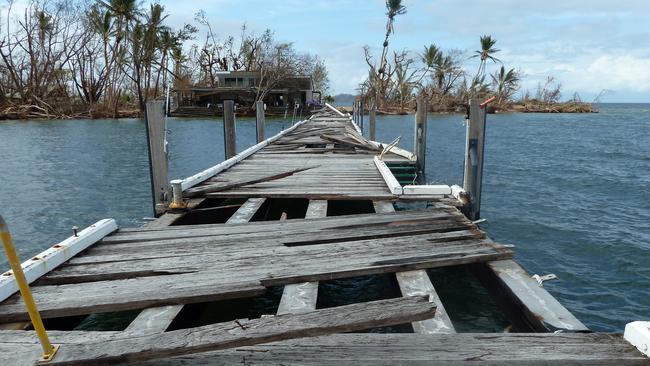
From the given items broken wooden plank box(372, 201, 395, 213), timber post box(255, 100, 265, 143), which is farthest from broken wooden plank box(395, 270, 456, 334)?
timber post box(255, 100, 265, 143)

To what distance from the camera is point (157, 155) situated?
21.7ft

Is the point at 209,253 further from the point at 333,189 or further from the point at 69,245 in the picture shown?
the point at 333,189

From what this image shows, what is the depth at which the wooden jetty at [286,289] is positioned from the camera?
2.55 m

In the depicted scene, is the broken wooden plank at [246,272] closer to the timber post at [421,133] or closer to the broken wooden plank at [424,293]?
the broken wooden plank at [424,293]

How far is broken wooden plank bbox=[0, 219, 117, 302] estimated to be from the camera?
135 inches

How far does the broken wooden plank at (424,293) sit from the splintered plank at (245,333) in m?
0.30

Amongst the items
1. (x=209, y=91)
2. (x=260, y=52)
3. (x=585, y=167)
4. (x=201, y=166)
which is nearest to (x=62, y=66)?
(x=209, y=91)

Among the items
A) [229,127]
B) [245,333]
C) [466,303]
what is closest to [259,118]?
[229,127]

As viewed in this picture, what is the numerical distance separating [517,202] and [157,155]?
929 cm

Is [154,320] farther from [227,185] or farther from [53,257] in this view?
[227,185]

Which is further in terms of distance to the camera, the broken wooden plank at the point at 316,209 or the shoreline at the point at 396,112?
the shoreline at the point at 396,112

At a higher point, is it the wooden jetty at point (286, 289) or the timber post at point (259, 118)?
the timber post at point (259, 118)

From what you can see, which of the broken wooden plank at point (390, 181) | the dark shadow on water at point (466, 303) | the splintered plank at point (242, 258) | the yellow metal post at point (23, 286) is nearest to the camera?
the yellow metal post at point (23, 286)

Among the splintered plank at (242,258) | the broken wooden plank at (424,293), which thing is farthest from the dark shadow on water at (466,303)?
the broken wooden plank at (424,293)
